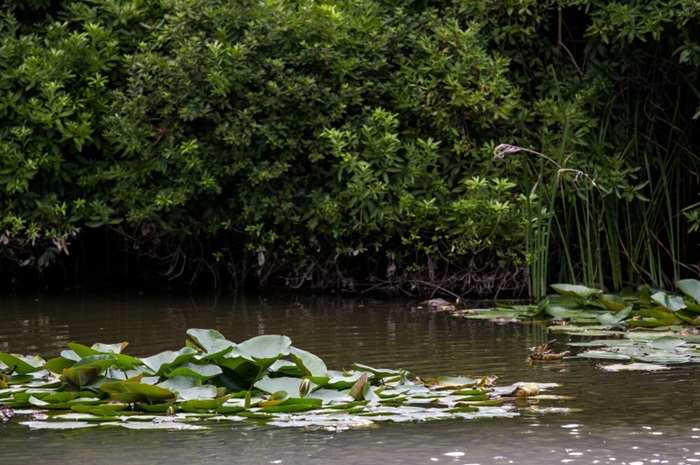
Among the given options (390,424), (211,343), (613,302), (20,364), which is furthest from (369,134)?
(390,424)

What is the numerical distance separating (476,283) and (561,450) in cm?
522

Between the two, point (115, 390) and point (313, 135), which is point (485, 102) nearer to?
point (313, 135)

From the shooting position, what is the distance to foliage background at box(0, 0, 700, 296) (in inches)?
348

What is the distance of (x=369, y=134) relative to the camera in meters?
8.77

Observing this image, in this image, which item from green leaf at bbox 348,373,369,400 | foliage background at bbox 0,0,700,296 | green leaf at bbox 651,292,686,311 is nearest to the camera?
green leaf at bbox 348,373,369,400

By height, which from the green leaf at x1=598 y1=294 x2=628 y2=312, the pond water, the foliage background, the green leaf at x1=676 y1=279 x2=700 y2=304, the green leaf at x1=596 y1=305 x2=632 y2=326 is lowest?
the pond water

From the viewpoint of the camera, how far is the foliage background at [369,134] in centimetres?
883

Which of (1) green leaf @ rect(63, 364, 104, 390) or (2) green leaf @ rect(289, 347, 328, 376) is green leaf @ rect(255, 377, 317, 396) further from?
(1) green leaf @ rect(63, 364, 104, 390)

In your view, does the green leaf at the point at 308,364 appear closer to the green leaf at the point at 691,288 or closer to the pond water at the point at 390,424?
the pond water at the point at 390,424

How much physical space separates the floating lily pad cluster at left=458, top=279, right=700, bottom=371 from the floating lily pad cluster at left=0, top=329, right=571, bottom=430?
1.02m

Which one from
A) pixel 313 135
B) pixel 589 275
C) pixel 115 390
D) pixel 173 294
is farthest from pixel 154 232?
pixel 115 390

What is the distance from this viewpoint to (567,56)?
9.71 metres

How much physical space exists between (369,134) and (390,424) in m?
4.65

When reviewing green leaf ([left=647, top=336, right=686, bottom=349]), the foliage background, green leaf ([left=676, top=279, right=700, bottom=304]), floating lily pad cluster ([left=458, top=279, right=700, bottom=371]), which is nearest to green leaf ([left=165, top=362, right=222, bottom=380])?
floating lily pad cluster ([left=458, top=279, right=700, bottom=371])
